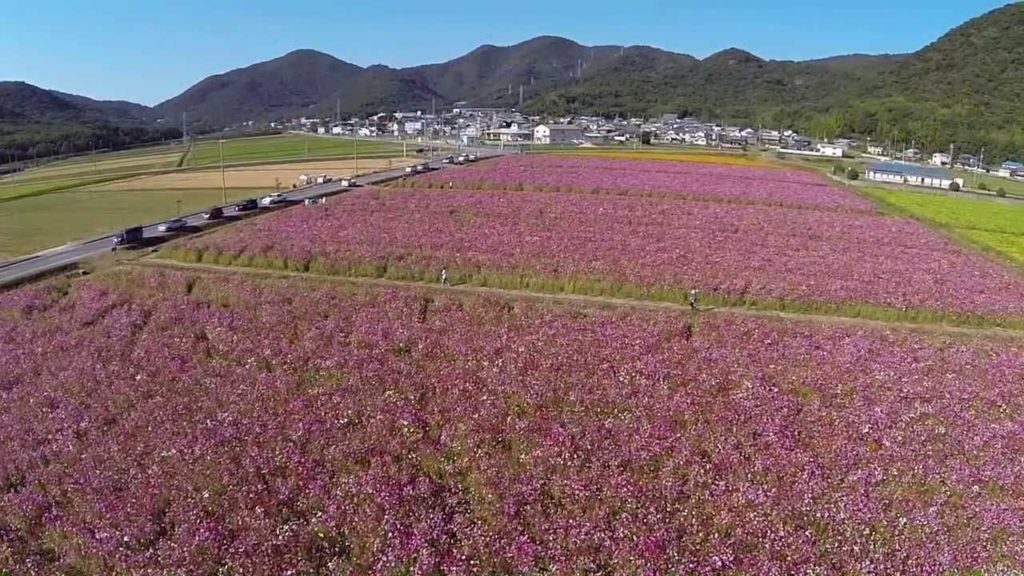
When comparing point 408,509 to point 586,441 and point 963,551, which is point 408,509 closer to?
point 586,441

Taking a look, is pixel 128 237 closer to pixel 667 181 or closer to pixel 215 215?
pixel 215 215

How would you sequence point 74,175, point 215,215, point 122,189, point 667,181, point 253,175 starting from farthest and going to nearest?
1. point 74,175
2. point 253,175
3. point 122,189
4. point 667,181
5. point 215,215

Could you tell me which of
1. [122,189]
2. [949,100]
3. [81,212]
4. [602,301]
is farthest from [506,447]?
[949,100]

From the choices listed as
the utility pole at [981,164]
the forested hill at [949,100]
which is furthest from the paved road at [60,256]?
the forested hill at [949,100]

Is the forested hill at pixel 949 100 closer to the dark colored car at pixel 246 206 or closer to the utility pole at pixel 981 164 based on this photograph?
the utility pole at pixel 981 164

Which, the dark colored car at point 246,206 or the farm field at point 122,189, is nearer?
the farm field at point 122,189

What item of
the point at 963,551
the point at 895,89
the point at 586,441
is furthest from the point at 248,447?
the point at 895,89
